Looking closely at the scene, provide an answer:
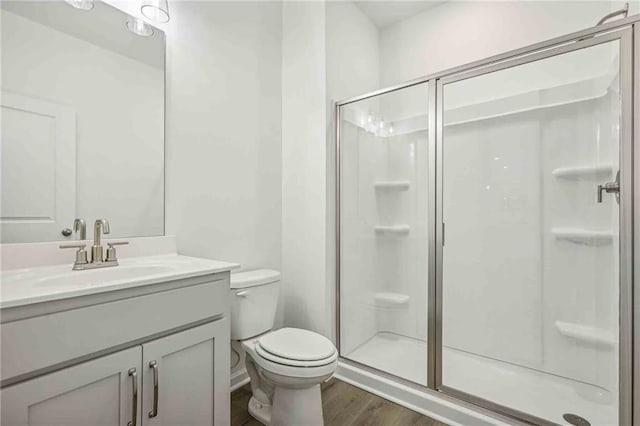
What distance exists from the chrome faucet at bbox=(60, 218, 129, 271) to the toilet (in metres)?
0.54

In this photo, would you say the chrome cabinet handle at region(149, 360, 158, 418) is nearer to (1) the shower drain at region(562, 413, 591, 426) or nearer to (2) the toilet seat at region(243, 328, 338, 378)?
(2) the toilet seat at region(243, 328, 338, 378)

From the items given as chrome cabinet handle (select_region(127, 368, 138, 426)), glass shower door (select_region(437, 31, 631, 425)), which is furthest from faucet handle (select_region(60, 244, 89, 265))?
glass shower door (select_region(437, 31, 631, 425))

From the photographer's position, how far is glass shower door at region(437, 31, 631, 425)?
145 cm

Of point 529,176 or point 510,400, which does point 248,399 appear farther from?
point 529,176

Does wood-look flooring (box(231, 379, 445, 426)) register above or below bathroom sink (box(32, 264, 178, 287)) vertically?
below

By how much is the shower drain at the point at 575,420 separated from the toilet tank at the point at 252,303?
1495mm

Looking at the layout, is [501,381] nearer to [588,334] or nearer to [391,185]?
[588,334]

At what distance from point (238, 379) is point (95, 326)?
A: 1.21 m

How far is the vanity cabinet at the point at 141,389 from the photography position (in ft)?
2.60

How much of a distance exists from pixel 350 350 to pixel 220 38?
6.97ft

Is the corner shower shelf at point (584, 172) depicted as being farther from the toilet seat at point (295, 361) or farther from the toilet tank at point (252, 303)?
the toilet tank at point (252, 303)

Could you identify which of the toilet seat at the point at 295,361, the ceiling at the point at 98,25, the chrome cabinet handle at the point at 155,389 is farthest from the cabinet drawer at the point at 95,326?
the ceiling at the point at 98,25

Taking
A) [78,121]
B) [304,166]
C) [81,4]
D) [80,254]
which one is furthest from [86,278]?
[304,166]

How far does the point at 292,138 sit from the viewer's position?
7.13 ft
